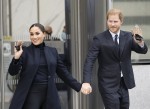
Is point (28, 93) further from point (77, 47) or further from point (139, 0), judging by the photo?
point (139, 0)

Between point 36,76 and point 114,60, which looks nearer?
point 36,76

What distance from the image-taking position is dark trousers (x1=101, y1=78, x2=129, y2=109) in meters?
5.27

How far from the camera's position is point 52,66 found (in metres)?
5.33

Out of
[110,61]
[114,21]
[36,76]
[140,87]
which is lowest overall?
[140,87]

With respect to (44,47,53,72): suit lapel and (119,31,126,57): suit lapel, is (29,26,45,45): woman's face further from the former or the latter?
(119,31,126,57): suit lapel

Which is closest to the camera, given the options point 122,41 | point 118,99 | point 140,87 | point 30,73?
point 30,73

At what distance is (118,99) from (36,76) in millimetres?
1087

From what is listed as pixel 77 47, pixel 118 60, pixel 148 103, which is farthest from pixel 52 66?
pixel 148 103

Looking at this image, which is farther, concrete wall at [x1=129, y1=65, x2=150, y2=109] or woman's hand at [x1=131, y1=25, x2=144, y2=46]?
concrete wall at [x1=129, y1=65, x2=150, y2=109]

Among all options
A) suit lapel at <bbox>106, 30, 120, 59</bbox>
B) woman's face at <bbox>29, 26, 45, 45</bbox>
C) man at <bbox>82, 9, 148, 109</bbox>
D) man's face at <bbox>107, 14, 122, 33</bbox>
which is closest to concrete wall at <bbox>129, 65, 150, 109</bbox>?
man at <bbox>82, 9, 148, 109</bbox>

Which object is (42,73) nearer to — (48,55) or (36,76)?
(36,76)

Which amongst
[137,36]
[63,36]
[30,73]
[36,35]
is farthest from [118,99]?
[63,36]

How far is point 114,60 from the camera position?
17.6ft

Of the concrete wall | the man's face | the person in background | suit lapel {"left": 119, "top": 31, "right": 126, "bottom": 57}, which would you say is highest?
the man's face
